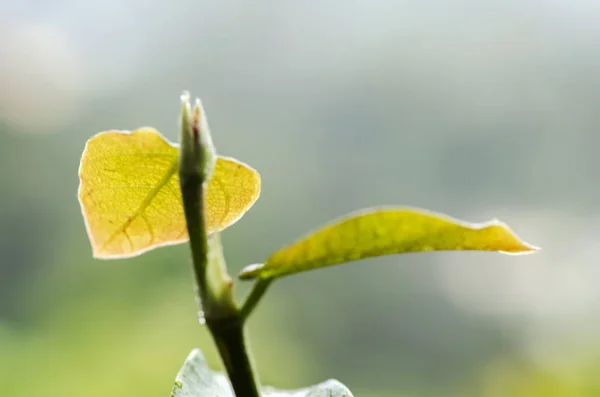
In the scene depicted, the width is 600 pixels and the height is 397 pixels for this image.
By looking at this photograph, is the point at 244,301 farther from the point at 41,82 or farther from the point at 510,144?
the point at 41,82

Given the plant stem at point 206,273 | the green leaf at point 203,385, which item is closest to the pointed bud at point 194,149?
the plant stem at point 206,273

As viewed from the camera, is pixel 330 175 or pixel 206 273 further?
pixel 330 175

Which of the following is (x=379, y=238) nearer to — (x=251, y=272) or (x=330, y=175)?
(x=251, y=272)

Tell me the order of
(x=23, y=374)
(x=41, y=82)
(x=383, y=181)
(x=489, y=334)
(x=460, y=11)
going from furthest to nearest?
(x=460, y=11)
(x=41, y=82)
(x=383, y=181)
(x=489, y=334)
(x=23, y=374)

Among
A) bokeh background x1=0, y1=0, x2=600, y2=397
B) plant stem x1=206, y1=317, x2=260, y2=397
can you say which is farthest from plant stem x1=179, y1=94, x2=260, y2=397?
bokeh background x1=0, y1=0, x2=600, y2=397

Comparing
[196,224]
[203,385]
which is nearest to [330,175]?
[203,385]

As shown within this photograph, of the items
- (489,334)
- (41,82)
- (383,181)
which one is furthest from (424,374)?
(41,82)
